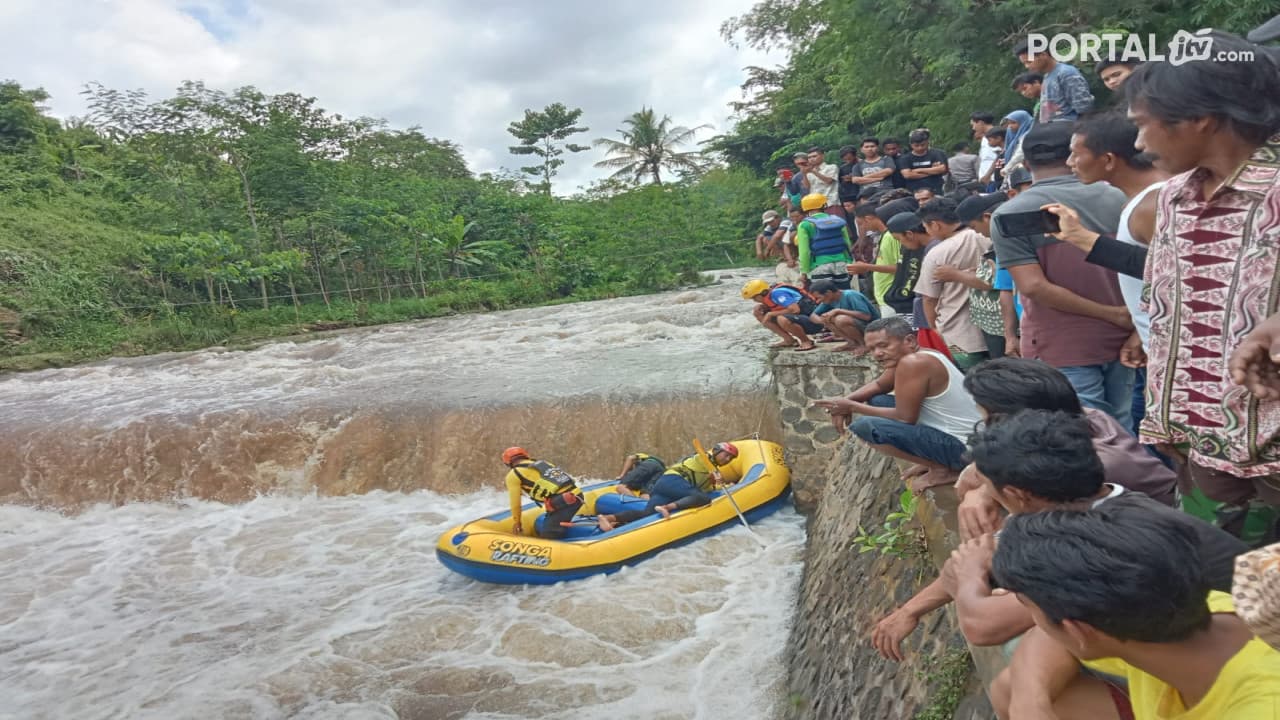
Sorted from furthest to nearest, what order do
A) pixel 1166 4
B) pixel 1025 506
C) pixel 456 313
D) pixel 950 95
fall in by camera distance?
pixel 456 313, pixel 950 95, pixel 1166 4, pixel 1025 506

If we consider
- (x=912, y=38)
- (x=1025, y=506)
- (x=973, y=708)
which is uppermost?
(x=912, y=38)

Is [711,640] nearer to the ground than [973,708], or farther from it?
nearer to the ground

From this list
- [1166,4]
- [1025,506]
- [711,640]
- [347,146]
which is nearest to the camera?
[1025,506]

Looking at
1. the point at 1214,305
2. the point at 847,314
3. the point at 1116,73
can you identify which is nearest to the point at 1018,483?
the point at 1214,305

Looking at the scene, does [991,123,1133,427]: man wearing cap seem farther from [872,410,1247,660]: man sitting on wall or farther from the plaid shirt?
[872,410,1247,660]: man sitting on wall

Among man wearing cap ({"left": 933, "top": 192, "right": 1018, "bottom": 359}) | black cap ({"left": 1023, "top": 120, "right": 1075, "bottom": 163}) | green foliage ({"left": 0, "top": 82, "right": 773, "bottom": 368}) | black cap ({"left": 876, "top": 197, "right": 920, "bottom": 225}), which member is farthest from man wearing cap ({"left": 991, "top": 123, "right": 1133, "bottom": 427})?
green foliage ({"left": 0, "top": 82, "right": 773, "bottom": 368})

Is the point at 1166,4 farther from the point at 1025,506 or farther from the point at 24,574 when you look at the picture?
the point at 24,574

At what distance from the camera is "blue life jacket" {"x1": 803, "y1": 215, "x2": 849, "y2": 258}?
6.95 m

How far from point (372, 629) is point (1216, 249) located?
6230 mm

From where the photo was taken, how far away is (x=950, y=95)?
893 cm

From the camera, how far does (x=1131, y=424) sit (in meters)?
2.73

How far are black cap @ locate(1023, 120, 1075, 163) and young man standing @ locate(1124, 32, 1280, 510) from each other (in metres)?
0.98

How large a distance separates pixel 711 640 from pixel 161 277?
20818 millimetres

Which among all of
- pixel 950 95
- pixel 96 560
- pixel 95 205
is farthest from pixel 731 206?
pixel 96 560
